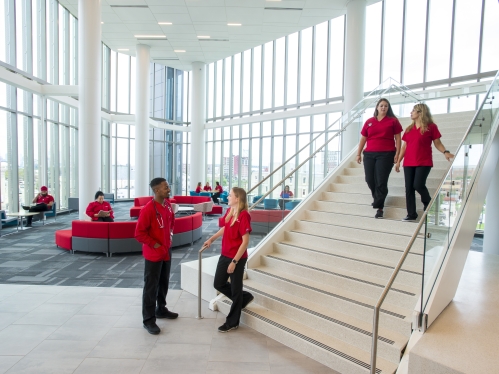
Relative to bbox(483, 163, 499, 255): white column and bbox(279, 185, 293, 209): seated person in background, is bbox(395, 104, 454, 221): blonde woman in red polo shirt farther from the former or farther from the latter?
bbox(483, 163, 499, 255): white column

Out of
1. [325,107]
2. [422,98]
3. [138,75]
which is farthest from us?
[138,75]

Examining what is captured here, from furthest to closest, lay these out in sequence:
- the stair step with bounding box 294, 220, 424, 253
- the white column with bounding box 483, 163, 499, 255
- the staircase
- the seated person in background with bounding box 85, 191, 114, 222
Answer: the seated person in background with bounding box 85, 191, 114, 222 < the white column with bounding box 483, 163, 499, 255 < the stair step with bounding box 294, 220, 424, 253 < the staircase

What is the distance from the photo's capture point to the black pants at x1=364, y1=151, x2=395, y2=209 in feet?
16.2

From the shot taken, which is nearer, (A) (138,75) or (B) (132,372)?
(B) (132,372)

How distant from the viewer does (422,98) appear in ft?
30.0

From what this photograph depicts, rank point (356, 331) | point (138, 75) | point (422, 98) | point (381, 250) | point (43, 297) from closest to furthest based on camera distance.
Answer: point (356, 331)
point (381, 250)
point (43, 297)
point (422, 98)
point (138, 75)

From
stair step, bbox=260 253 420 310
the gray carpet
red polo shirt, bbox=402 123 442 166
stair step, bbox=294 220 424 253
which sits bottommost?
the gray carpet

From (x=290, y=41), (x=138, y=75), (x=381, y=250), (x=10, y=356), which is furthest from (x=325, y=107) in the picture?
(x=10, y=356)

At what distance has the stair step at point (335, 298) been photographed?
10.9 feet

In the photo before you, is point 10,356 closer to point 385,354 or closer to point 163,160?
point 385,354

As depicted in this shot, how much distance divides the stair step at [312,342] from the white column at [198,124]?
640 inches

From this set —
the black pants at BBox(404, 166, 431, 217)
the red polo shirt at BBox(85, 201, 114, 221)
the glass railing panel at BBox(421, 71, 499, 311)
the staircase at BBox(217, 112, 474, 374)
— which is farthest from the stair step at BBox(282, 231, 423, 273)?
the red polo shirt at BBox(85, 201, 114, 221)

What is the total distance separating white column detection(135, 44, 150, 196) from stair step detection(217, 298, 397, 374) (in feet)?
42.7

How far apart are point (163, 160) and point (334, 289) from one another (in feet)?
65.4
